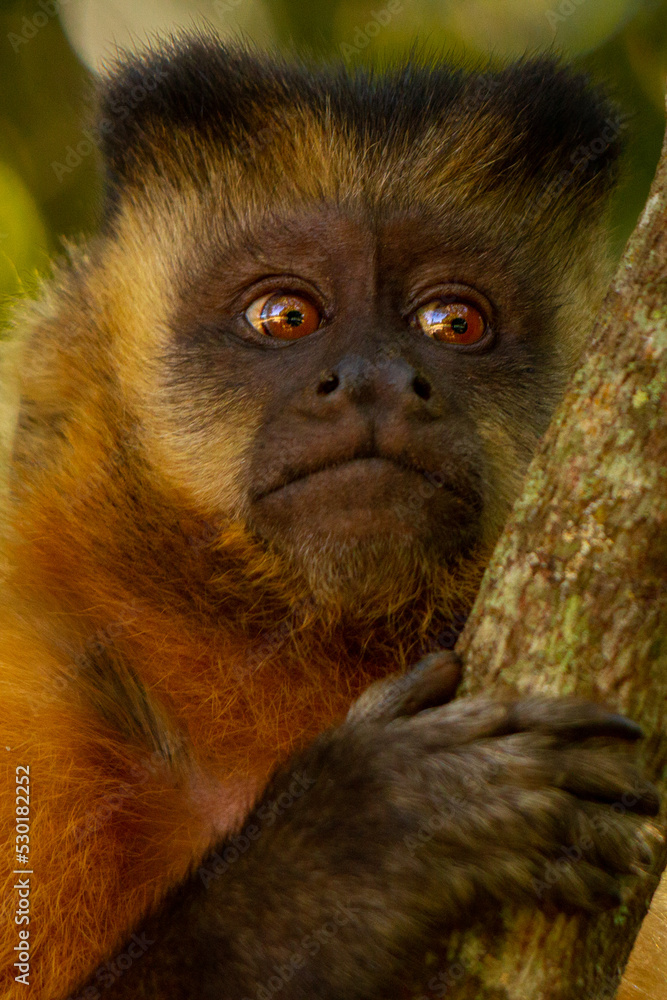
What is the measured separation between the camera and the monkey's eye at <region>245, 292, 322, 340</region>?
3.48 meters

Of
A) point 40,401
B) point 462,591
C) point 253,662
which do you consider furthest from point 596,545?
point 40,401

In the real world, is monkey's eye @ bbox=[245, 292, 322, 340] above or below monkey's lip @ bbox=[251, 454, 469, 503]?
above

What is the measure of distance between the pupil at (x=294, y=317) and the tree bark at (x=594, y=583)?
5.12ft

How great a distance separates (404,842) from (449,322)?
1877 millimetres

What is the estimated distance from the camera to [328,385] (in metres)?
3.05

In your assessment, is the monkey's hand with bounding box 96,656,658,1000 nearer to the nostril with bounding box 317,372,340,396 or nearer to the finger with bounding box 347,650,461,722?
the finger with bounding box 347,650,461,722

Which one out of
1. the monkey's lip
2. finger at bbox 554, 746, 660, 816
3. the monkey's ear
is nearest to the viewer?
finger at bbox 554, 746, 660, 816

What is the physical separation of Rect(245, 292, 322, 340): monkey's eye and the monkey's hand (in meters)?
1.48

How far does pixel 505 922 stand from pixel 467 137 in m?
2.87

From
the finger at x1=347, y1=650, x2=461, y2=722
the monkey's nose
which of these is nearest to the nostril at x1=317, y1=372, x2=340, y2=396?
the monkey's nose

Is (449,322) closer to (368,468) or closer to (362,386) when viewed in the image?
(362,386)

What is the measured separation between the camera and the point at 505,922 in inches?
75.9

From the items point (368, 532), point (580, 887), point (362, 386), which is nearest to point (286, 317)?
point (362, 386)

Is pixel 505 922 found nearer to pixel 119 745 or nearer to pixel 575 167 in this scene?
pixel 119 745
